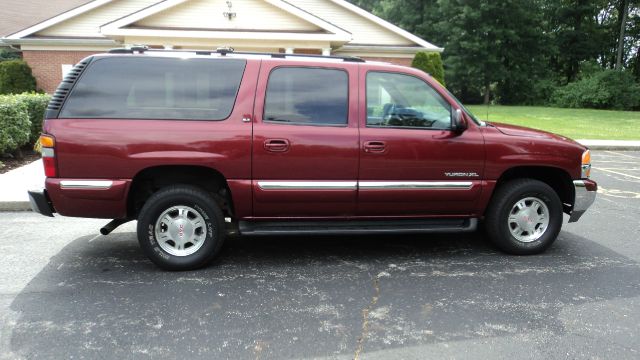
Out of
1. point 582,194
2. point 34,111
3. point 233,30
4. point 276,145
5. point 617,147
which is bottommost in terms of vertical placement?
point 617,147

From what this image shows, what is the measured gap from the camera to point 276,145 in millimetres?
4348

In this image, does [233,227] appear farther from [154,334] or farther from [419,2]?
[419,2]

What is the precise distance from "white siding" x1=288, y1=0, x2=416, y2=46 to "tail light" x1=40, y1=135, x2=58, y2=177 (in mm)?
19669

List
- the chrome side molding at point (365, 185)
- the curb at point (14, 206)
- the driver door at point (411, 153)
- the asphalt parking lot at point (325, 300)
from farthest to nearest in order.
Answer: the curb at point (14, 206)
the driver door at point (411, 153)
the chrome side molding at point (365, 185)
the asphalt parking lot at point (325, 300)

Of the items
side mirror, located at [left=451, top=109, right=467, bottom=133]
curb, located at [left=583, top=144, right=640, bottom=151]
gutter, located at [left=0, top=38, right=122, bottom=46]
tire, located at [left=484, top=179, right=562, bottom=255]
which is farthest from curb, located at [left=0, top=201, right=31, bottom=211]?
gutter, located at [left=0, top=38, right=122, bottom=46]

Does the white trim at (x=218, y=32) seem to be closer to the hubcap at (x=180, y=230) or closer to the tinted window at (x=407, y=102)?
the tinted window at (x=407, y=102)

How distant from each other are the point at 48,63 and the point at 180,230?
20.1 meters

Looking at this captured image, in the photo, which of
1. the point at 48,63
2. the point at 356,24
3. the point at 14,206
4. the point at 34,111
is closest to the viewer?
the point at 14,206

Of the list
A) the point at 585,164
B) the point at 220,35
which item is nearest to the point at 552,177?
the point at 585,164

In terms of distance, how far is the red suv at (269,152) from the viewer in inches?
166

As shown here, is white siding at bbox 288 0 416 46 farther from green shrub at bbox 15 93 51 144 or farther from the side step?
the side step

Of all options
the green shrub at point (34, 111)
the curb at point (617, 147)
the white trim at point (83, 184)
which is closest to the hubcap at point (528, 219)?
the white trim at point (83, 184)

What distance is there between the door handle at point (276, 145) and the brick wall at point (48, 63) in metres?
19.6

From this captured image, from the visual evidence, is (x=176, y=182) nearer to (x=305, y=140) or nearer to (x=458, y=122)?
(x=305, y=140)
